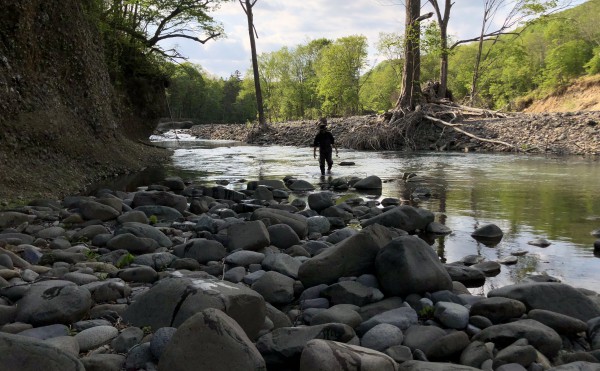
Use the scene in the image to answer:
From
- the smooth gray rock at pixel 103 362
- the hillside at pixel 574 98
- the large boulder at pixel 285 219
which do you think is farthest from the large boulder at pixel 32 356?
the hillside at pixel 574 98

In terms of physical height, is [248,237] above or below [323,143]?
below

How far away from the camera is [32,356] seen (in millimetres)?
2555

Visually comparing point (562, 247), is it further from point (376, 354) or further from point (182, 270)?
point (182, 270)

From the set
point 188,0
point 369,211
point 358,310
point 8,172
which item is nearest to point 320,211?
point 369,211

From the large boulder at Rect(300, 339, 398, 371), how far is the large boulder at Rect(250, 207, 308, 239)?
12.0 feet

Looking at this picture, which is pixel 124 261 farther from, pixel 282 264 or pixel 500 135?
pixel 500 135

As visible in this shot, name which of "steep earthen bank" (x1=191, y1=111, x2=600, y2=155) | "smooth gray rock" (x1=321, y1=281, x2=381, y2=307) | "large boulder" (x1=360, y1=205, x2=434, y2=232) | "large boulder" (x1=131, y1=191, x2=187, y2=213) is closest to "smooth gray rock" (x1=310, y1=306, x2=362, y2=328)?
"smooth gray rock" (x1=321, y1=281, x2=381, y2=307)

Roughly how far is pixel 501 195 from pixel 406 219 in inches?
157

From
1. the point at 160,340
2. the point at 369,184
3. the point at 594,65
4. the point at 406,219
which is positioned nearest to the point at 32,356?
the point at 160,340

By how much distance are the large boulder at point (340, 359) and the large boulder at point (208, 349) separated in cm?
27

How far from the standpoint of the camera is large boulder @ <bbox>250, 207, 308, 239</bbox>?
6602 mm

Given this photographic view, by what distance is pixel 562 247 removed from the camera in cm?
595

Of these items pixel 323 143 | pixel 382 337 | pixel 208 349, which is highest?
pixel 323 143

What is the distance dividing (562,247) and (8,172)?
8.53 metres
